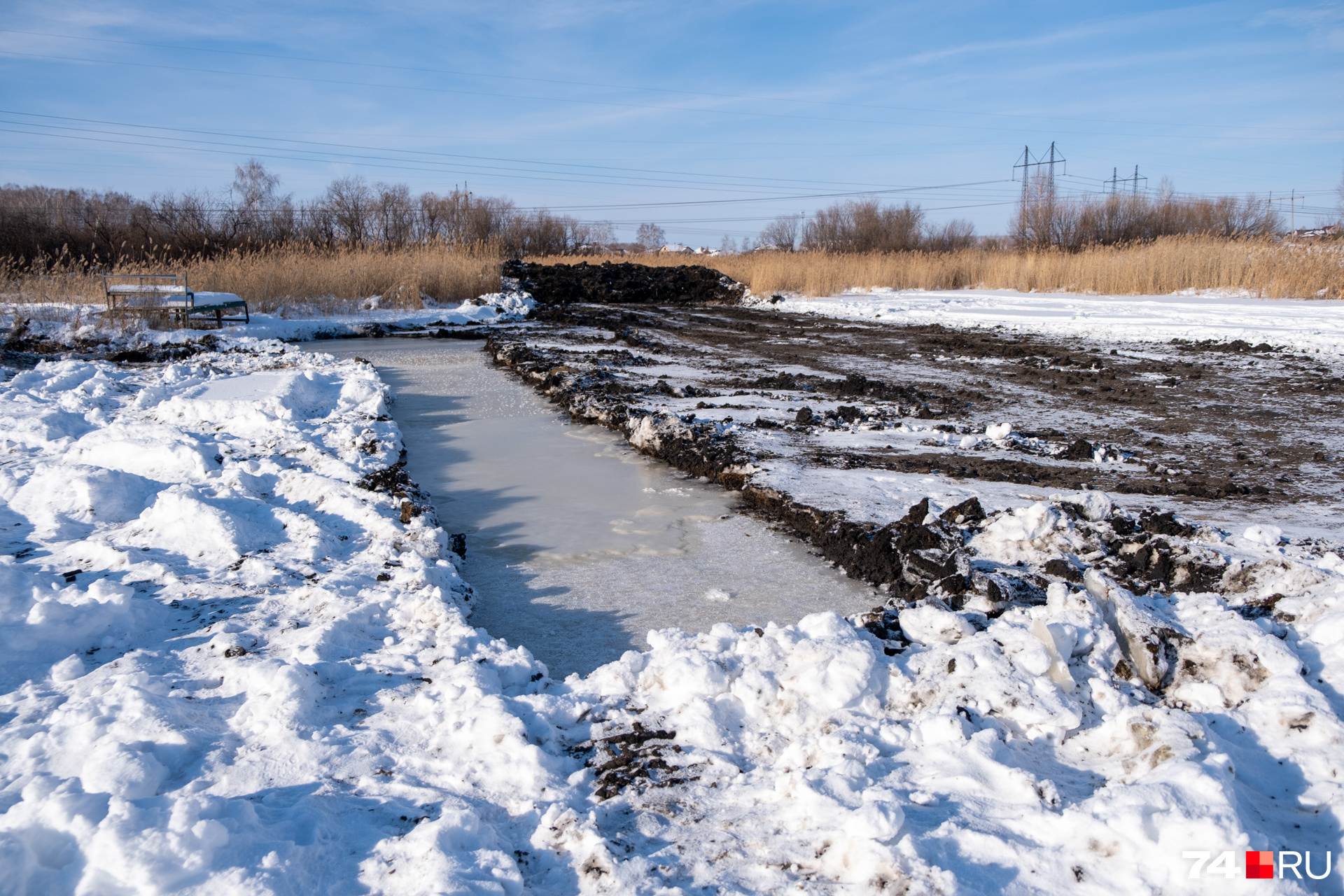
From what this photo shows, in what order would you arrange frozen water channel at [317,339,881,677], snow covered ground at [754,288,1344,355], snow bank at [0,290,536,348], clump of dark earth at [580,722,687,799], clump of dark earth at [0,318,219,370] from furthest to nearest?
1. snow covered ground at [754,288,1344,355]
2. snow bank at [0,290,536,348]
3. clump of dark earth at [0,318,219,370]
4. frozen water channel at [317,339,881,677]
5. clump of dark earth at [580,722,687,799]

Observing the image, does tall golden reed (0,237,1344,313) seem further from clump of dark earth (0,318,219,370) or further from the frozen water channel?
the frozen water channel

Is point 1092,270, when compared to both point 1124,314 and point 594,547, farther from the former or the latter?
point 594,547

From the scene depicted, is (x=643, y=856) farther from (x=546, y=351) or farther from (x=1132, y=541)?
(x=546, y=351)

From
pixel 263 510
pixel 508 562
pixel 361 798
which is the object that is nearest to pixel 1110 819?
pixel 361 798

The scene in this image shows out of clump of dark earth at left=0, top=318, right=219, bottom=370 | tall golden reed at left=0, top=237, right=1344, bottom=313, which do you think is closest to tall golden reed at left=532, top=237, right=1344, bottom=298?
tall golden reed at left=0, top=237, right=1344, bottom=313

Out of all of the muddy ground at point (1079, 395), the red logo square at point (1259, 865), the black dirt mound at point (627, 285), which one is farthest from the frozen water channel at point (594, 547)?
the black dirt mound at point (627, 285)

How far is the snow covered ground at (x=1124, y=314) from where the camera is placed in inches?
484

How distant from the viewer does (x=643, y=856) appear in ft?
6.60

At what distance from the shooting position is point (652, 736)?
2521 mm

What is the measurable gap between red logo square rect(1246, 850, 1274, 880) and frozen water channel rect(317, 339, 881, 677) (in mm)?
1839

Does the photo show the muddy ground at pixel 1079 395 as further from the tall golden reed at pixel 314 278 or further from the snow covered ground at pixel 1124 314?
the tall golden reed at pixel 314 278

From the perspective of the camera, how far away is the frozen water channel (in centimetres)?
353

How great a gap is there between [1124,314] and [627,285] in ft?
49.5

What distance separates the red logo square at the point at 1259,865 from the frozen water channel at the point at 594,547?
184 centimetres
